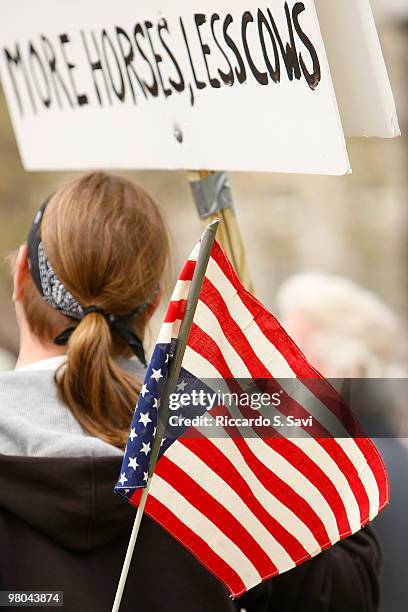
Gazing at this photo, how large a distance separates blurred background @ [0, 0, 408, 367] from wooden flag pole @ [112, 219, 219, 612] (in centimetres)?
806

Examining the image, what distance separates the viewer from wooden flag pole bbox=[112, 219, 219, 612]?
2254 millimetres

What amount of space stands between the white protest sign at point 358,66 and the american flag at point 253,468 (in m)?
0.40

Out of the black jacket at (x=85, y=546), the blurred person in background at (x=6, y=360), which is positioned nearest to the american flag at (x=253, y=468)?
the black jacket at (x=85, y=546)

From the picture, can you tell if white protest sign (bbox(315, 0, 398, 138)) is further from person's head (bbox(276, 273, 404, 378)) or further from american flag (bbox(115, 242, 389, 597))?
person's head (bbox(276, 273, 404, 378))

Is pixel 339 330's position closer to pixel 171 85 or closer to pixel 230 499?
pixel 171 85

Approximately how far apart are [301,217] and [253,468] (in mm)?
9393

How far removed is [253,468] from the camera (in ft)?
7.88

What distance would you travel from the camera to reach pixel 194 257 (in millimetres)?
2307

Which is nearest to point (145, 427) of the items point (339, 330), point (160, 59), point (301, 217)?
point (160, 59)

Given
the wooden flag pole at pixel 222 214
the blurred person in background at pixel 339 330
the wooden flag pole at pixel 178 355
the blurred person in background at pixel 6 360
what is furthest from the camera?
the blurred person in background at pixel 6 360

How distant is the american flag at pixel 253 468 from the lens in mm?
2357

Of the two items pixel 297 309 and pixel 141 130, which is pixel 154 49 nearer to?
pixel 141 130

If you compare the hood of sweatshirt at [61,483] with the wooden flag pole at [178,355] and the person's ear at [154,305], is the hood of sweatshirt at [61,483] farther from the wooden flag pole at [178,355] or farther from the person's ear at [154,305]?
the person's ear at [154,305]

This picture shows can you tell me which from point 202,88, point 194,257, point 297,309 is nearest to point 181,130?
point 202,88
